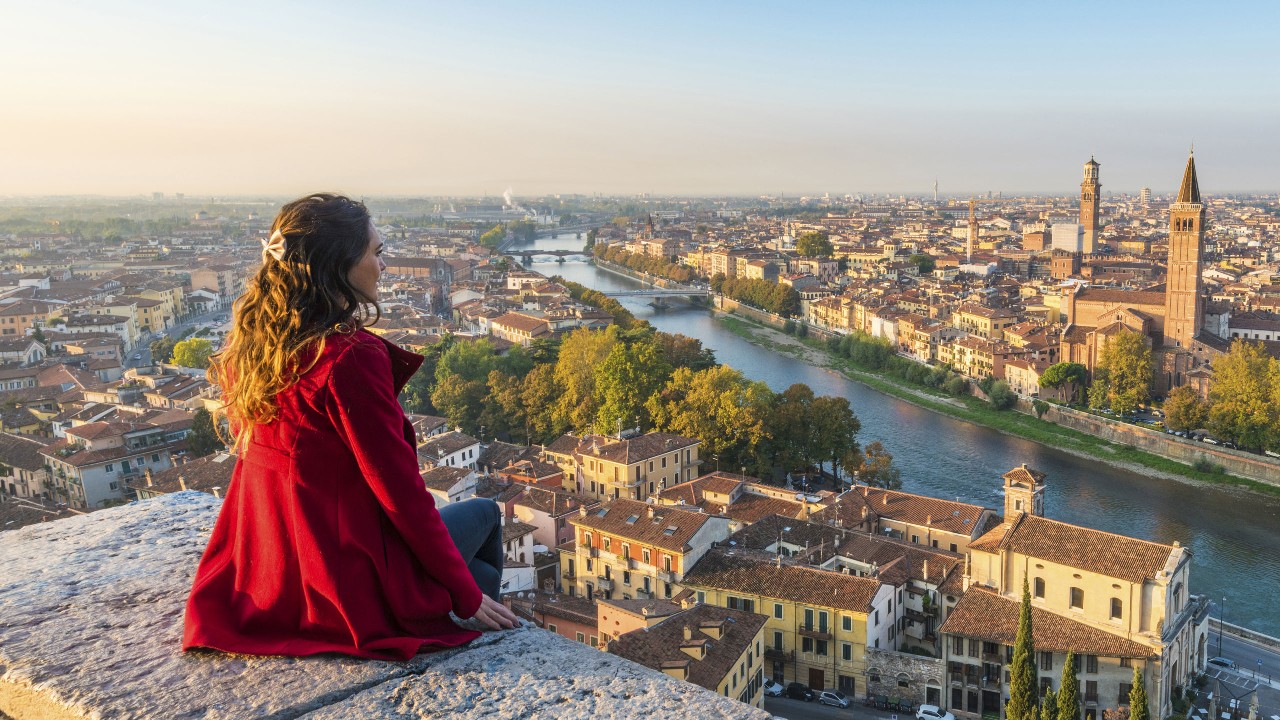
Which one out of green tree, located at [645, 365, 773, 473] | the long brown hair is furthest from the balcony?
the long brown hair

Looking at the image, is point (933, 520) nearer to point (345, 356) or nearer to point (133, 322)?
point (345, 356)

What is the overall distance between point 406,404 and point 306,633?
43.8 feet

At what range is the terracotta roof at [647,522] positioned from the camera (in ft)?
23.0

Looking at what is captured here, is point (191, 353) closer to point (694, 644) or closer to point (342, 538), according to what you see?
point (694, 644)

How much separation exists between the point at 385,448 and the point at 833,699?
5.65 m


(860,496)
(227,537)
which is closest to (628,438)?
(860,496)

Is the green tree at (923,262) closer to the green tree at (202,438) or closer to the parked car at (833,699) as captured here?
the green tree at (202,438)

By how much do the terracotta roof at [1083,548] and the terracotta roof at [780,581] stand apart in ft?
3.16

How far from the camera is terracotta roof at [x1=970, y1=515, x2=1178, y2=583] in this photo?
19.9 ft

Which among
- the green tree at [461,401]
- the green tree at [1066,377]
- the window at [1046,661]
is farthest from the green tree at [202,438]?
the green tree at [1066,377]

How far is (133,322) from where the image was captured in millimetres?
19312

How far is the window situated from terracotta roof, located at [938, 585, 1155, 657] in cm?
5

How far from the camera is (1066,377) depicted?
48.2 ft

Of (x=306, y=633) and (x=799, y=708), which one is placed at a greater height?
(x=306, y=633)
